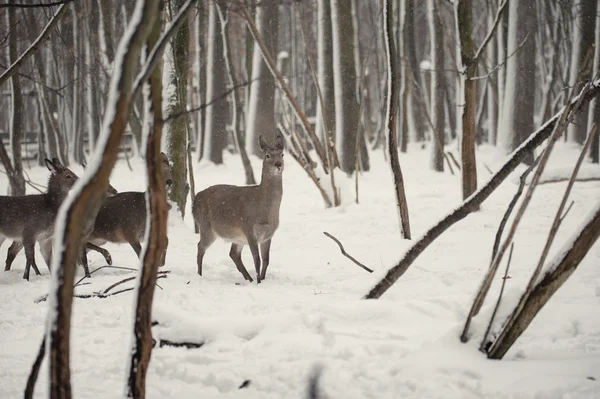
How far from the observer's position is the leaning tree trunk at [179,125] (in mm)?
8219

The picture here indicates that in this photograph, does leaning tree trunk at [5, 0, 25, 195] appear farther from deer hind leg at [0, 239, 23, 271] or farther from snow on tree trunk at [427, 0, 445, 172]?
snow on tree trunk at [427, 0, 445, 172]

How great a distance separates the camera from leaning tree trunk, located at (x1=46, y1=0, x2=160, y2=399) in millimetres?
2037

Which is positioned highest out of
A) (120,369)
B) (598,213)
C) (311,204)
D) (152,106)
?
(152,106)

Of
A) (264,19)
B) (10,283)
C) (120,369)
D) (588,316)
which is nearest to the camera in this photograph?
(120,369)

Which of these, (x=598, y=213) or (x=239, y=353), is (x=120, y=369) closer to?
(x=239, y=353)

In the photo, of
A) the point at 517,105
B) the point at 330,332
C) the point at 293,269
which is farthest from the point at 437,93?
the point at 330,332

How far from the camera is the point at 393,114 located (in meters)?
7.06

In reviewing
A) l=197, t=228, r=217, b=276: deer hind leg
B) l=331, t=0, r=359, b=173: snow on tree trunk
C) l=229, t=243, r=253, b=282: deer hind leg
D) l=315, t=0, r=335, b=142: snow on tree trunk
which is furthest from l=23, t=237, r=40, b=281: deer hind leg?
l=315, t=0, r=335, b=142: snow on tree trunk

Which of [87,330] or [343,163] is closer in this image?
[87,330]

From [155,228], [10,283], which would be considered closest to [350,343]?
[155,228]

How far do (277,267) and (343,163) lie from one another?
6055 mm

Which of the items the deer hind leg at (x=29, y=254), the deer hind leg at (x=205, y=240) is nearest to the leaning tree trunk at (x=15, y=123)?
the deer hind leg at (x=29, y=254)

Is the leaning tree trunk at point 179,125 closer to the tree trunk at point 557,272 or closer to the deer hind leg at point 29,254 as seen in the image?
the deer hind leg at point 29,254

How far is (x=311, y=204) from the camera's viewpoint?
11.2m
